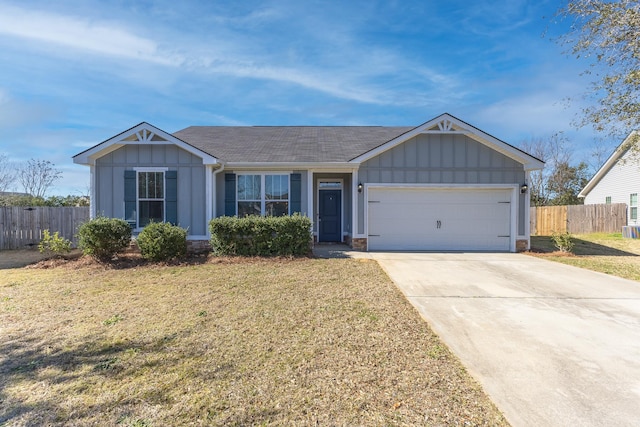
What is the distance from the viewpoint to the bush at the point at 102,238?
803 centimetres

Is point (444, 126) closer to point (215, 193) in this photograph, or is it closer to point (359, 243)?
point (359, 243)

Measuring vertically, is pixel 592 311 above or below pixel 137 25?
below

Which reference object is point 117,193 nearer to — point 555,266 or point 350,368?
point 350,368

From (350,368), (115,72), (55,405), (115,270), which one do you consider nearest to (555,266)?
(350,368)

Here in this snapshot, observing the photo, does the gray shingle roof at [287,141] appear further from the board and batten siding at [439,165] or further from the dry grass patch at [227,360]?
the dry grass patch at [227,360]

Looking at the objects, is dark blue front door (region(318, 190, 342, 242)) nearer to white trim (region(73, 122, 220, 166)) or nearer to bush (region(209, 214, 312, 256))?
bush (region(209, 214, 312, 256))

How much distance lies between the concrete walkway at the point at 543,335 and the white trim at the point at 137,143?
6349mm

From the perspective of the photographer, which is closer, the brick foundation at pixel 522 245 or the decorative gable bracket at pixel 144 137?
the decorative gable bracket at pixel 144 137

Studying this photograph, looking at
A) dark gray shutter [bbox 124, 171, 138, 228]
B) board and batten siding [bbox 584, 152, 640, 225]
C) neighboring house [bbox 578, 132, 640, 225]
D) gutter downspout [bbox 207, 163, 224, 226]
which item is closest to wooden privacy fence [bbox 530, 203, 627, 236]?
neighboring house [bbox 578, 132, 640, 225]

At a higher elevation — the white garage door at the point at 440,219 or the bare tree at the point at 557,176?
the bare tree at the point at 557,176

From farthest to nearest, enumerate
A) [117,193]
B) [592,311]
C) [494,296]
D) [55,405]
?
[117,193]
[494,296]
[592,311]
[55,405]

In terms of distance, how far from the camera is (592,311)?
4742 mm

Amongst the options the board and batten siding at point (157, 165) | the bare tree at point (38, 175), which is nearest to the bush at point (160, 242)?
the board and batten siding at point (157, 165)

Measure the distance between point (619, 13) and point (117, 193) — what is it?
44.7 ft
